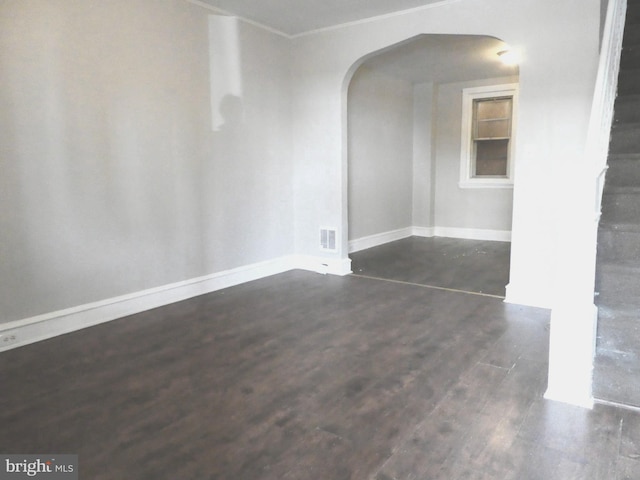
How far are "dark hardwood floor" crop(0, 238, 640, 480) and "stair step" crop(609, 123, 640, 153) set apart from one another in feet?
4.37

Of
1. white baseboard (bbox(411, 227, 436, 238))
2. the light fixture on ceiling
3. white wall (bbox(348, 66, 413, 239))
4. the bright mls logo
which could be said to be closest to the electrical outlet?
the bright mls logo

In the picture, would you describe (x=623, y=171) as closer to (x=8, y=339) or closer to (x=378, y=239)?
(x=8, y=339)

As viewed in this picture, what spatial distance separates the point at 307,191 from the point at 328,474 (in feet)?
12.5

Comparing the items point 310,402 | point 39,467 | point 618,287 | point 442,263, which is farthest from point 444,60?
point 39,467

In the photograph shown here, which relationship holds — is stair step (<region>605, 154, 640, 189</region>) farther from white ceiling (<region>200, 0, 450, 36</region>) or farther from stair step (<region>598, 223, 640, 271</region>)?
white ceiling (<region>200, 0, 450, 36</region>)

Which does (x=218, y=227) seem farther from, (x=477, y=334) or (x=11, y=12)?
(x=477, y=334)

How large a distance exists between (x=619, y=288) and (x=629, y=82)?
75.2 inches

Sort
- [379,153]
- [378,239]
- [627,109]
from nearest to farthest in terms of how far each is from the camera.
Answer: [627,109] → [379,153] → [378,239]

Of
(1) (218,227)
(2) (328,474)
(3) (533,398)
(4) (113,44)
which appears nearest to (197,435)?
(2) (328,474)

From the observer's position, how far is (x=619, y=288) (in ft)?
7.80

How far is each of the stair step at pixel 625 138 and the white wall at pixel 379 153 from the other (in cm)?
356

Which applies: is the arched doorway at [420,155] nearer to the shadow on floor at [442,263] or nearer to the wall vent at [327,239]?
the shadow on floor at [442,263]

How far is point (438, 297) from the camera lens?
4.20 meters

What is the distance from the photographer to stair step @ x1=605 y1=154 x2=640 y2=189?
2.74 meters
